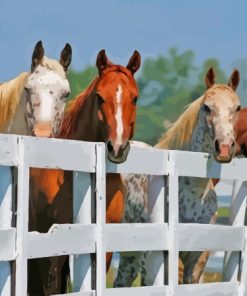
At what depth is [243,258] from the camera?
8.43 m

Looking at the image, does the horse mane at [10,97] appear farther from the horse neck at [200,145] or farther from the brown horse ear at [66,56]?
the horse neck at [200,145]

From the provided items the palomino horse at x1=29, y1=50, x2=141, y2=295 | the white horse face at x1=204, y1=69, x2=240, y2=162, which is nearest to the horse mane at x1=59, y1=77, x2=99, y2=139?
the palomino horse at x1=29, y1=50, x2=141, y2=295

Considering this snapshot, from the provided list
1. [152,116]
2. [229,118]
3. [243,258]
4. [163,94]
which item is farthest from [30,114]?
[163,94]

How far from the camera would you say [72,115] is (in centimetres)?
758

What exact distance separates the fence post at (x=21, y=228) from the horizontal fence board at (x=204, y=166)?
6.27 feet

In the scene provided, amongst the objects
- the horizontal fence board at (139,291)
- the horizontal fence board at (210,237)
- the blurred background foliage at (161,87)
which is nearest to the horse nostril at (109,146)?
the horizontal fence board at (139,291)

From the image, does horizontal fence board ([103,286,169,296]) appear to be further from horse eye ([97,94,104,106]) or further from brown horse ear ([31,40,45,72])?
brown horse ear ([31,40,45,72])

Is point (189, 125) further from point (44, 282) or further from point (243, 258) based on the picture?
point (44, 282)

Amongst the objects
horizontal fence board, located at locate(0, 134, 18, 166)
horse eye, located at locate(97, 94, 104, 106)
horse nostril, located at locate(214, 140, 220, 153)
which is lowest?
horizontal fence board, located at locate(0, 134, 18, 166)

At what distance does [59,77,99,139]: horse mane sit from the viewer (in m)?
7.42

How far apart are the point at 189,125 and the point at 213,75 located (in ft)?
1.84

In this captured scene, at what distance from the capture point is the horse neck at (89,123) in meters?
7.23

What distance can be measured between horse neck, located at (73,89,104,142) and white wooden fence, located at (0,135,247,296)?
329 mm

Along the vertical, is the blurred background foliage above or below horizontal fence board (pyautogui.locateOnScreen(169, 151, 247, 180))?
above
